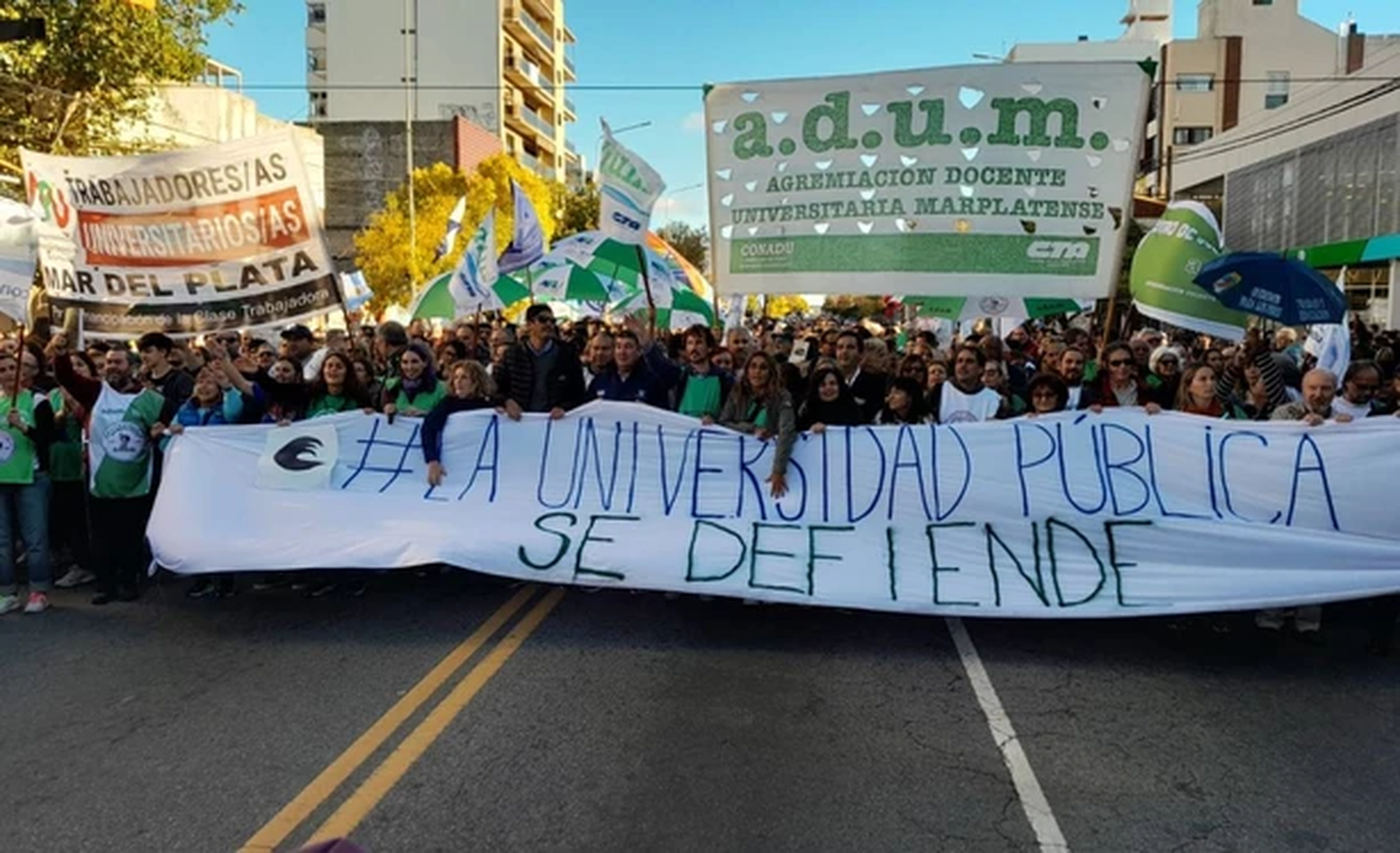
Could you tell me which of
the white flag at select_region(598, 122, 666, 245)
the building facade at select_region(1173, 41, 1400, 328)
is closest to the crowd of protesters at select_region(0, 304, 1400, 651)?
the white flag at select_region(598, 122, 666, 245)

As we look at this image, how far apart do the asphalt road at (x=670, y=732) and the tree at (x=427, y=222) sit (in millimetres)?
29952

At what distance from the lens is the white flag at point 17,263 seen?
7.28m

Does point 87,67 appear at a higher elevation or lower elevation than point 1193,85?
lower

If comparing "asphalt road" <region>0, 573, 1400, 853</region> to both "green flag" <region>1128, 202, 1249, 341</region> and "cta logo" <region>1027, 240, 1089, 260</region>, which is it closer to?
"green flag" <region>1128, 202, 1249, 341</region>

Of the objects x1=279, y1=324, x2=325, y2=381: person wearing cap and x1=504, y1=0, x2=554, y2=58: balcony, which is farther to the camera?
x1=504, y1=0, x2=554, y2=58: balcony

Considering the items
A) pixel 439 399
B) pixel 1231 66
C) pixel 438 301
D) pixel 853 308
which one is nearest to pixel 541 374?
pixel 439 399

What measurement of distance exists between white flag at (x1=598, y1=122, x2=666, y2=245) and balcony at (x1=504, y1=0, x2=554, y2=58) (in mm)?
65863

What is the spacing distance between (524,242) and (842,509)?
25.3ft

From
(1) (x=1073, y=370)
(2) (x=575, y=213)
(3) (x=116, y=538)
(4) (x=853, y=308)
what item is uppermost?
(2) (x=575, y=213)

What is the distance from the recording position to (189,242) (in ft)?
25.8

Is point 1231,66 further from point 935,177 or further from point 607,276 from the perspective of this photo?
point 935,177

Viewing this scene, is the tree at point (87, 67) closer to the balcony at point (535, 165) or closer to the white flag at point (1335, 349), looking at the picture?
the white flag at point (1335, 349)

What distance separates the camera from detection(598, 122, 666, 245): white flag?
8930 mm

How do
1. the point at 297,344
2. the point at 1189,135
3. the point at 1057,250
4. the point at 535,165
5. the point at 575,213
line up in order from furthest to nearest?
the point at 535,165
the point at 1189,135
the point at 575,213
the point at 297,344
the point at 1057,250
